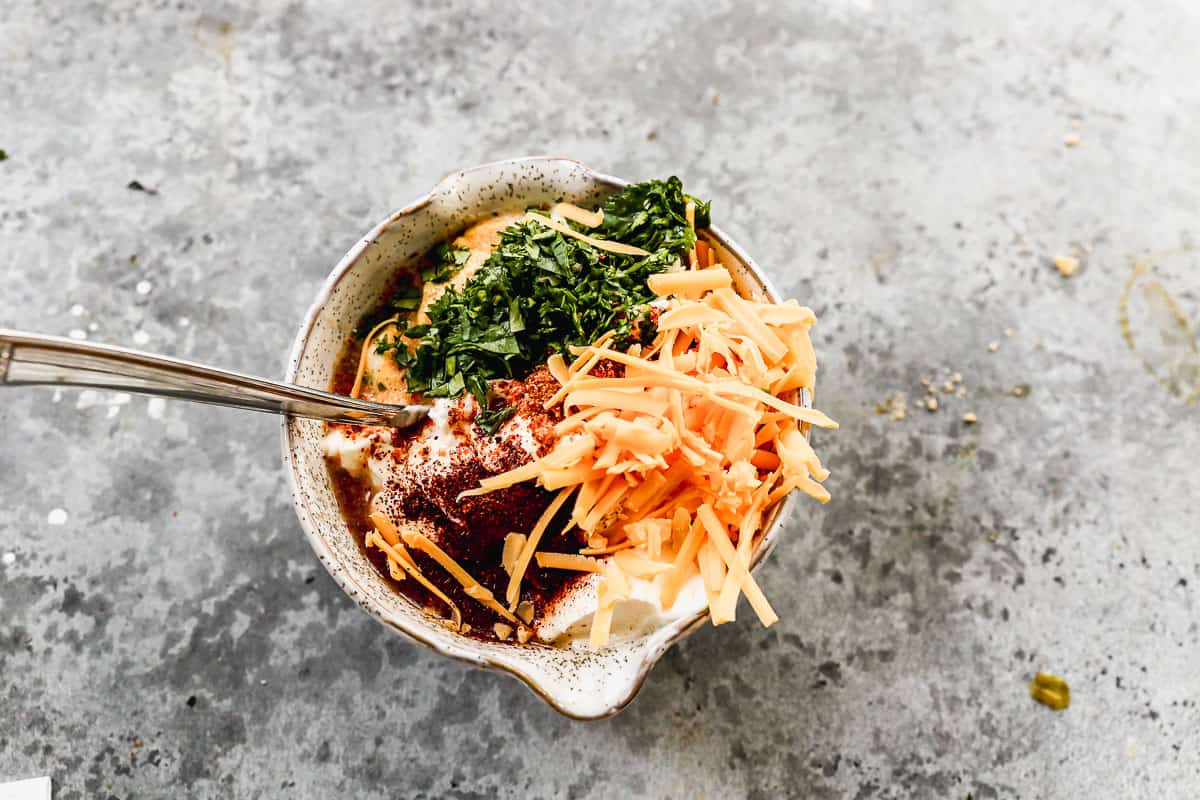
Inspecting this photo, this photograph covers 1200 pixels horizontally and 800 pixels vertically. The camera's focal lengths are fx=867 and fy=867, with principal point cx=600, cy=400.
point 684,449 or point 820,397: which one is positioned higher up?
point 684,449

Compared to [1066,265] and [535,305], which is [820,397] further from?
[535,305]

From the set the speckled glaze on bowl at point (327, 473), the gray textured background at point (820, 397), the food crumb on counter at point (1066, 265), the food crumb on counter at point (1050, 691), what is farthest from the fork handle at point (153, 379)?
the food crumb on counter at point (1066, 265)

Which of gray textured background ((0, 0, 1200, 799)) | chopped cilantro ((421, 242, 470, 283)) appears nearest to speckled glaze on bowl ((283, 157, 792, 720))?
chopped cilantro ((421, 242, 470, 283))

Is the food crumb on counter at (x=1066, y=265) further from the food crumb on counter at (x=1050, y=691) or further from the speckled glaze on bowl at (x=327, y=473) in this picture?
the speckled glaze on bowl at (x=327, y=473)

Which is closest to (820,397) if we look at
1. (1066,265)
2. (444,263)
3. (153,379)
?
(1066,265)

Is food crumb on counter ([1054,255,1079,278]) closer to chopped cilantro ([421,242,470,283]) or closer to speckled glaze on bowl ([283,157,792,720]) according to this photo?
speckled glaze on bowl ([283,157,792,720])

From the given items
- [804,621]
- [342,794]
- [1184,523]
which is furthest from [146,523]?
[1184,523]
